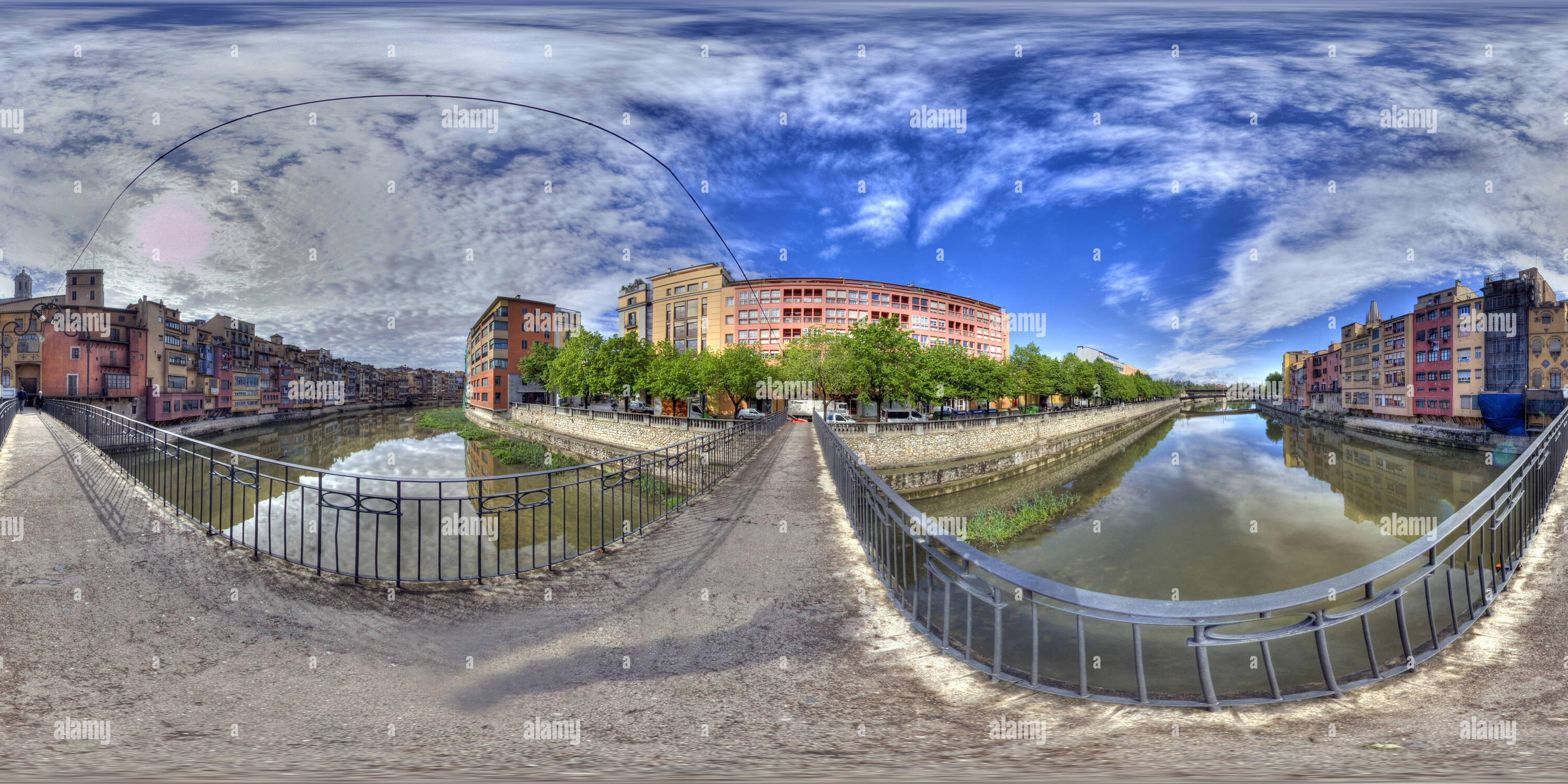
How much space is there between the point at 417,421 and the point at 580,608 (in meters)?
70.9

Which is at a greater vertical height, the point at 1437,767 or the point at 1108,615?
the point at 1108,615

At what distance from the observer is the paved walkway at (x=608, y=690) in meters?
2.48

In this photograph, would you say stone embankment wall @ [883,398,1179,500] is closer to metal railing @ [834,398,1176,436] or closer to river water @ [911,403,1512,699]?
river water @ [911,403,1512,699]

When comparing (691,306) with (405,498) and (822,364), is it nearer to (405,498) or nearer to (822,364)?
(822,364)

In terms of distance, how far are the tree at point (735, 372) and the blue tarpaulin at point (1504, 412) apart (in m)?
43.7

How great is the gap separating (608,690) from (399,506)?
3.27 metres

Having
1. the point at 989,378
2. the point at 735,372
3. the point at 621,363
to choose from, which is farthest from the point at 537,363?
the point at 989,378

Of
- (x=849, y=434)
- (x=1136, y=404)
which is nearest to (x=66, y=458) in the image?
(x=849, y=434)

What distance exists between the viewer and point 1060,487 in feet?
83.6

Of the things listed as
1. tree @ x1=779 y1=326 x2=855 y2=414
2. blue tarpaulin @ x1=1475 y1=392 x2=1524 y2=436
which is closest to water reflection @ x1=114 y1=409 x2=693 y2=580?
tree @ x1=779 y1=326 x2=855 y2=414

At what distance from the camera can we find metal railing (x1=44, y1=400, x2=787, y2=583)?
190 inches

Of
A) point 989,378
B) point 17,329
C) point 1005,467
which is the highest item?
point 17,329

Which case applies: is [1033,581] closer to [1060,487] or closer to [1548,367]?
[1060,487]

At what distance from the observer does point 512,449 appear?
114 ft
